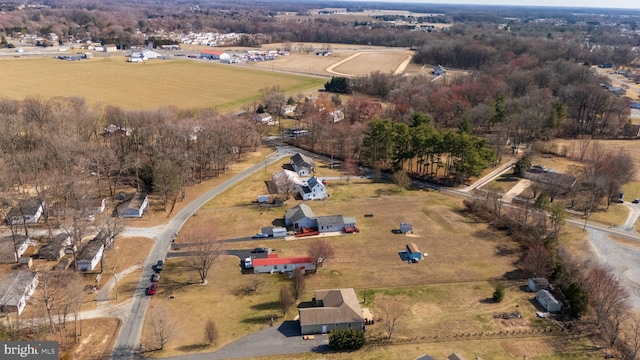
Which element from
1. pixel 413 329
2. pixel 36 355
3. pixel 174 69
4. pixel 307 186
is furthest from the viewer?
pixel 174 69

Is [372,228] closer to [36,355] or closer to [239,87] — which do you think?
[36,355]

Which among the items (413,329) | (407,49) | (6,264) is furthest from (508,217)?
(407,49)

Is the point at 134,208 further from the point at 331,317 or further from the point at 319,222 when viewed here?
the point at 331,317

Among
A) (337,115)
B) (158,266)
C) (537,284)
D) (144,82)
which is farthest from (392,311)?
(144,82)

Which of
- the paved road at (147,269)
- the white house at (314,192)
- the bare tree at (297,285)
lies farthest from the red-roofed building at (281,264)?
the white house at (314,192)

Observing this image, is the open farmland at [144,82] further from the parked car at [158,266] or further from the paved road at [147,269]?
the parked car at [158,266]

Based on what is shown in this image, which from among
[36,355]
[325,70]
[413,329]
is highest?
[325,70]

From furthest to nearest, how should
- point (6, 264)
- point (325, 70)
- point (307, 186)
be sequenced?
point (325, 70), point (307, 186), point (6, 264)
